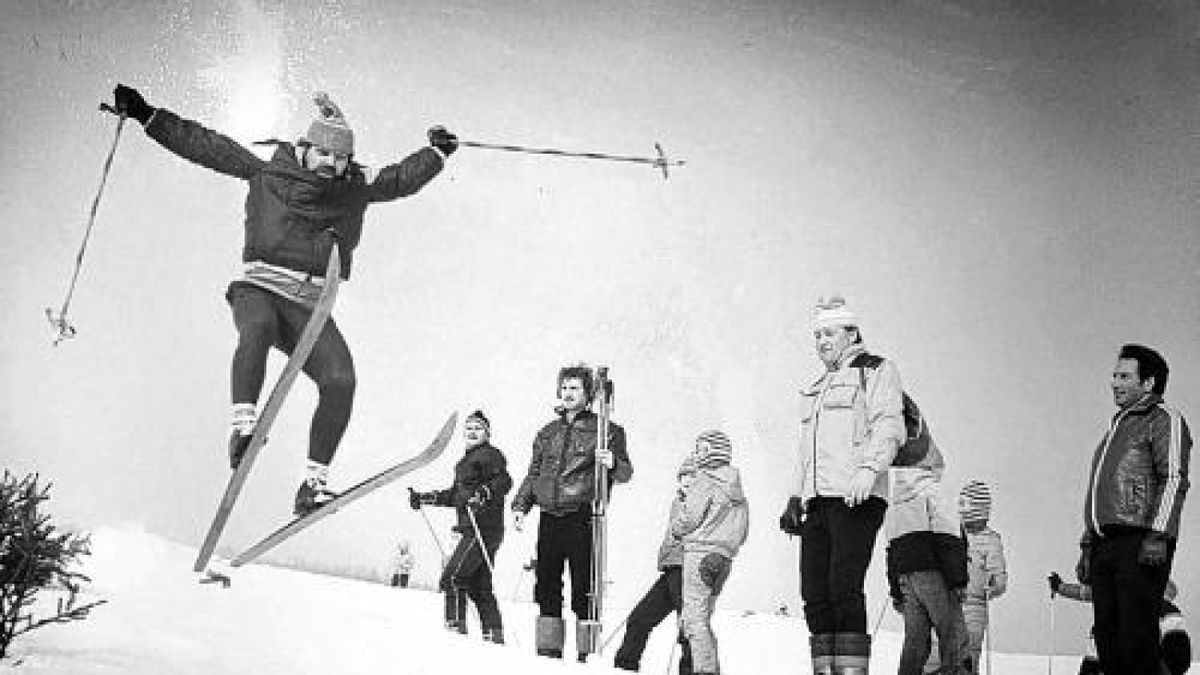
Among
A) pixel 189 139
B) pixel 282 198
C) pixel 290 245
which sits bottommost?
pixel 290 245

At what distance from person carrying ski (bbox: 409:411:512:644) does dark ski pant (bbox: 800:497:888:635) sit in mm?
1414

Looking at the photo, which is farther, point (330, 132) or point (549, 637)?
point (330, 132)

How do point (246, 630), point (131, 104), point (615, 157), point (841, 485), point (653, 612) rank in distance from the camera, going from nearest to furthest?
1. point (246, 630)
2. point (841, 485)
3. point (653, 612)
4. point (131, 104)
5. point (615, 157)

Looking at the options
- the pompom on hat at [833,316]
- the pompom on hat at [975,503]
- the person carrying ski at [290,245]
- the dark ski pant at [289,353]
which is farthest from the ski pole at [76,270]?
the pompom on hat at [975,503]

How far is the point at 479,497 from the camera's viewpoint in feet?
15.1

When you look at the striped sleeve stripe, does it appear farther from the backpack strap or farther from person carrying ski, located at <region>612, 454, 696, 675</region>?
person carrying ski, located at <region>612, 454, 696, 675</region>

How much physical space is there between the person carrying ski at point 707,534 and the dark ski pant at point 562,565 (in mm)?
294

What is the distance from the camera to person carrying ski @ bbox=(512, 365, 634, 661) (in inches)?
168

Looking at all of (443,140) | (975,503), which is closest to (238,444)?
(443,140)

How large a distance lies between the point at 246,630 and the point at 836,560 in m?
1.46

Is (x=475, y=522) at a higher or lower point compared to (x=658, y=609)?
higher

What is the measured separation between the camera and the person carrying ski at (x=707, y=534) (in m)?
3.86

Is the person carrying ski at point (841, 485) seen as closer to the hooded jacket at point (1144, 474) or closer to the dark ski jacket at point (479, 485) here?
the hooded jacket at point (1144, 474)

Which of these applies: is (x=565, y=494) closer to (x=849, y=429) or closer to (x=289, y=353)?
(x=289, y=353)
